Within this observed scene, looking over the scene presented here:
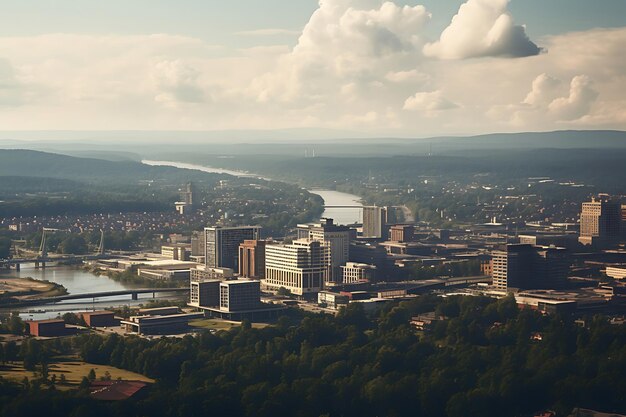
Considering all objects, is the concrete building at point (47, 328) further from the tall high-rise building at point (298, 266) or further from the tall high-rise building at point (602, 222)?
the tall high-rise building at point (602, 222)

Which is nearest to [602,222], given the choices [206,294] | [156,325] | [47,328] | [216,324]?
[206,294]

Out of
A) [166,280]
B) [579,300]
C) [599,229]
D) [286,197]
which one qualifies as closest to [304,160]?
[286,197]

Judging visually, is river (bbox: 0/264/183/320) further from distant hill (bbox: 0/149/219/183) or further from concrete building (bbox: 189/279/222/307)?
distant hill (bbox: 0/149/219/183)

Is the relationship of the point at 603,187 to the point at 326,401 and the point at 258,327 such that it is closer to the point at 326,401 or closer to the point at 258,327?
the point at 258,327

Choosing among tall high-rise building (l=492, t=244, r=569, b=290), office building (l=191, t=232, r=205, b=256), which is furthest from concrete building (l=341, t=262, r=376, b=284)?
office building (l=191, t=232, r=205, b=256)

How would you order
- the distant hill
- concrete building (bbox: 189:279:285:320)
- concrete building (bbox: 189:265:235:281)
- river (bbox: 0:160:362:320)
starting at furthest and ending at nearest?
the distant hill
concrete building (bbox: 189:265:235:281)
river (bbox: 0:160:362:320)
concrete building (bbox: 189:279:285:320)
